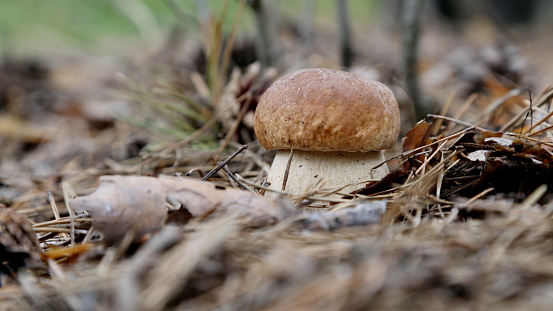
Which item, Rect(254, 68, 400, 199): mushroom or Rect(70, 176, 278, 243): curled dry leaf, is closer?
Rect(70, 176, 278, 243): curled dry leaf

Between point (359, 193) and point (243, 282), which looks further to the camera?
point (359, 193)

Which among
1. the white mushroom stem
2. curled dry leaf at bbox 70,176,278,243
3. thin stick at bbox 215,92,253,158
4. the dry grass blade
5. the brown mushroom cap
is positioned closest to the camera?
the dry grass blade

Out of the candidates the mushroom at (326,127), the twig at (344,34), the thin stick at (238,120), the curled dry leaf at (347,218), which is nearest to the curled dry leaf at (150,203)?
the curled dry leaf at (347,218)

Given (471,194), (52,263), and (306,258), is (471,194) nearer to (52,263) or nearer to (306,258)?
(306,258)

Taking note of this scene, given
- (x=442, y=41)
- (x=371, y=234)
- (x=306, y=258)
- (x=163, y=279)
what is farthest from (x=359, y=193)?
(x=442, y=41)

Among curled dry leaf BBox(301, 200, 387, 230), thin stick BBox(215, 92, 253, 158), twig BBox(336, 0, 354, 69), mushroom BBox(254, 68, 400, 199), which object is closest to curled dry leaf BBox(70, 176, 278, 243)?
curled dry leaf BBox(301, 200, 387, 230)

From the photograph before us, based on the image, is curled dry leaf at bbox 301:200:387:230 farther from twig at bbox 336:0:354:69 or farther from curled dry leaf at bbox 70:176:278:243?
twig at bbox 336:0:354:69
